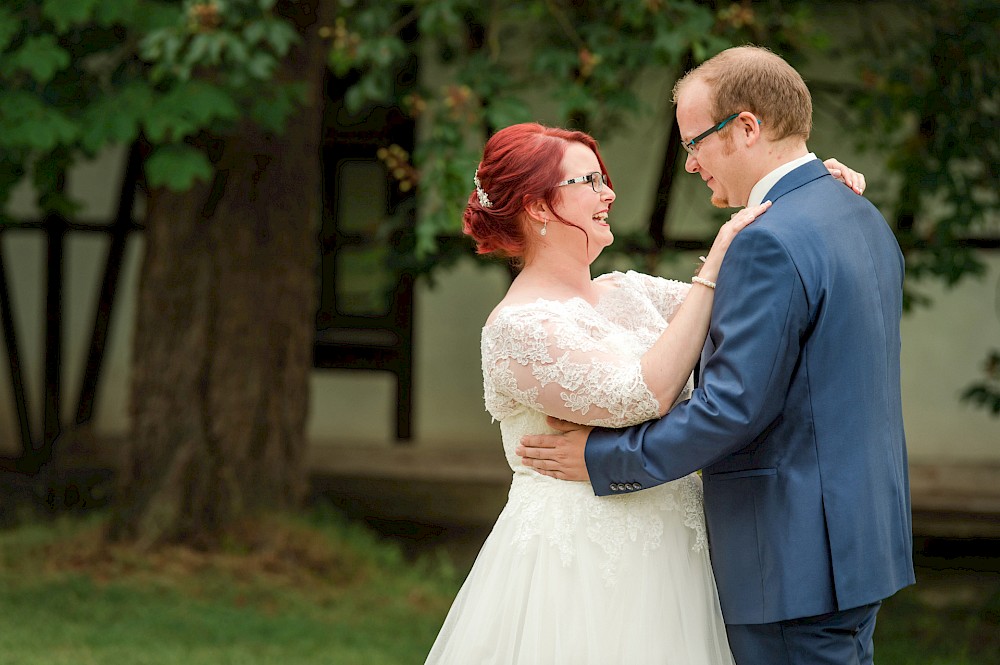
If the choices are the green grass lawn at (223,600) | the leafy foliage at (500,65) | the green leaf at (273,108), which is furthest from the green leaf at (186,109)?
the green grass lawn at (223,600)

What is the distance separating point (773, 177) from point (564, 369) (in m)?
0.58

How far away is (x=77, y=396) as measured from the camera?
28.1 feet

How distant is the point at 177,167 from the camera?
4.89m

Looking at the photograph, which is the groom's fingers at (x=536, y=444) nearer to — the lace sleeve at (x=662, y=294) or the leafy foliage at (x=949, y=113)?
the lace sleeve at (x=662, y=294)

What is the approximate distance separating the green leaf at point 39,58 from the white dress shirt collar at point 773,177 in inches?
129

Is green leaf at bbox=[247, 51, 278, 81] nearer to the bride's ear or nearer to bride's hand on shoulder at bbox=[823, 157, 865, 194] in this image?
the bride's ear

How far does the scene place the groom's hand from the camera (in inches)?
93.9

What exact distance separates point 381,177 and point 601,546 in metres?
6.47

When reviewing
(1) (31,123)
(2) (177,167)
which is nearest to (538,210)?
(2) (177,167)

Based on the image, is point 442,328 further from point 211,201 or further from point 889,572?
point 889,572

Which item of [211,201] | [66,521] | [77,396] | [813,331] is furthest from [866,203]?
[77,396]

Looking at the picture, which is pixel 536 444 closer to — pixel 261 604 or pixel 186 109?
pixel 186 109

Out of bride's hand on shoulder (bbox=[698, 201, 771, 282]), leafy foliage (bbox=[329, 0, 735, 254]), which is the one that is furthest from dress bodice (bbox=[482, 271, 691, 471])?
leafy foliage (bbox=[329, 0, 735, 254])

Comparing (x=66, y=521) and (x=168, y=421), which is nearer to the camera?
(x=168, y=421)
